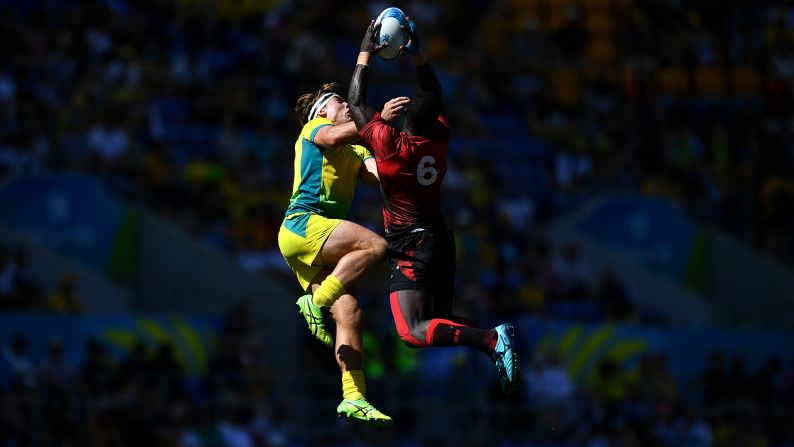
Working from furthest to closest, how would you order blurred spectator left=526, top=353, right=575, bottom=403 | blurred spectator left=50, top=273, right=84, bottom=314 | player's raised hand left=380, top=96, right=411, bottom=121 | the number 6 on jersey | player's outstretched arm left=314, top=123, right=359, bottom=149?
blurred spectator left=526, top=353, right=575, bottom=403, blurred spectator left=50, top=273, right=84, bottom=314, the number 6 on jersey, player's outstretched arm left=314, top=123, right=359, bottom=149, player's raised hand left=380, top=96, right=411, bottom=121

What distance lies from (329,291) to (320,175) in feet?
3.24

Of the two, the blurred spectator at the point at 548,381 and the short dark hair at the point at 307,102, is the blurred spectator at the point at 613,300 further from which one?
the short dark hair at the point at 307,102

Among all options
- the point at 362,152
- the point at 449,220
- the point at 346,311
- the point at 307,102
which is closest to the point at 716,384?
the point at 449,220

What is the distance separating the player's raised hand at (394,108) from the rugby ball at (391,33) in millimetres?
360

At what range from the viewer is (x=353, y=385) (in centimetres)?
1219

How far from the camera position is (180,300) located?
2100 centimetres

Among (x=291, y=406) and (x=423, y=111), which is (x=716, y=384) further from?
(x=423, y=111)

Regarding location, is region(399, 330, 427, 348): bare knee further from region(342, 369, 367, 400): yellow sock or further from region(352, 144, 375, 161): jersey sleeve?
region(352, 144, 375, 161): jersey sleeve

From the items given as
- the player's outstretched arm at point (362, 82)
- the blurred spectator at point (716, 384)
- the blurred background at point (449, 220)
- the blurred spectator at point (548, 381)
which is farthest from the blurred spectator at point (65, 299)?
the blurred spectator at point (716, 384)

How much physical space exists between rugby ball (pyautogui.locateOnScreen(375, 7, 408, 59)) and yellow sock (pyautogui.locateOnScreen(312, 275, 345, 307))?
5.94 ft

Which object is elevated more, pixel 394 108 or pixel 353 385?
pixel 394 108

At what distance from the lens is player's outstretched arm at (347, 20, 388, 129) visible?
1184 cm

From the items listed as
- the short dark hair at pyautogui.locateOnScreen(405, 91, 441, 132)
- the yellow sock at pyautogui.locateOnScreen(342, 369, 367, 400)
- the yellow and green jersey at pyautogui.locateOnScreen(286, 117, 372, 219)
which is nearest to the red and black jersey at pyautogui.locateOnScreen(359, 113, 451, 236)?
the short dark hair at pyautogui.locateOnScreen(405, 91, 441, 132)

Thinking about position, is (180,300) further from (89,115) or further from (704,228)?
(704,228)
